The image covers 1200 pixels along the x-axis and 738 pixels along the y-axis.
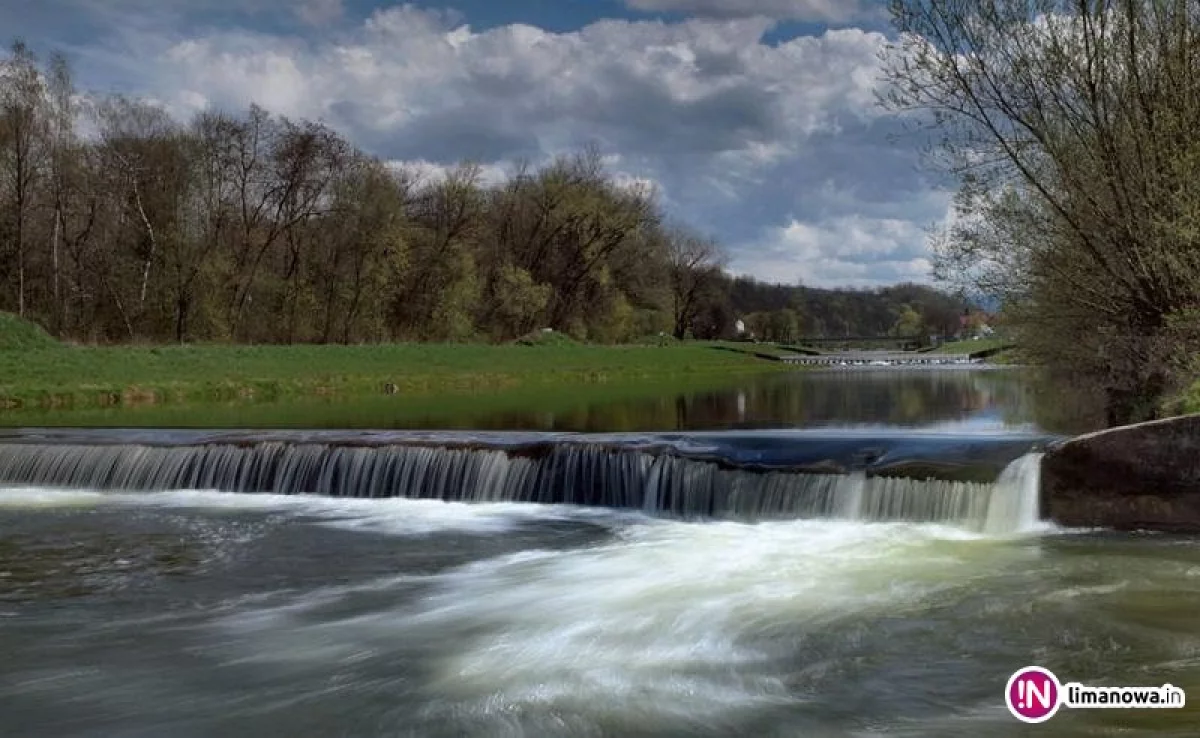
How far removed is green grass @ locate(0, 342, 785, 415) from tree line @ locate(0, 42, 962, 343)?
7.37 m

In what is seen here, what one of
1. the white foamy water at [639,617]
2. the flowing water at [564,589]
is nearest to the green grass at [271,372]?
the flowing water at [564,589]

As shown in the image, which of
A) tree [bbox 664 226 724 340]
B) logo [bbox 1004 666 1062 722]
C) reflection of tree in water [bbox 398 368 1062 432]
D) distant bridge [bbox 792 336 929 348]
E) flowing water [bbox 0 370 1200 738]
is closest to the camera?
logo [bbox 1004 666 1062 722]

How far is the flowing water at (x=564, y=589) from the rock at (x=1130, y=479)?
38cm

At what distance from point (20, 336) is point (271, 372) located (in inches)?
328

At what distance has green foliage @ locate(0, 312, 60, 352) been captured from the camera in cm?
3469

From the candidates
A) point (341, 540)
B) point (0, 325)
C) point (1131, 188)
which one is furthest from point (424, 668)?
point (0, 325)

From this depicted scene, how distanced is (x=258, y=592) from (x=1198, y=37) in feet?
49.4

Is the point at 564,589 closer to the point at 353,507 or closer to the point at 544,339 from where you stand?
the point at 353,507

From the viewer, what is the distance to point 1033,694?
7188mm

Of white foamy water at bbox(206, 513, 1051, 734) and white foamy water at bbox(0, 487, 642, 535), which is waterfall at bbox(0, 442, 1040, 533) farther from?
white foamy water at bbox(206, 513, 1051, 734)

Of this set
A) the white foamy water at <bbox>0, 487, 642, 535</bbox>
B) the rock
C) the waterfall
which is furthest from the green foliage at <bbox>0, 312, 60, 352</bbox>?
the rock

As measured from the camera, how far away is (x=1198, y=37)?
1535 cm

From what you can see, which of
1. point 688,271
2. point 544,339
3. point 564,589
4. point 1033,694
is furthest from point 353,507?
point 688,271

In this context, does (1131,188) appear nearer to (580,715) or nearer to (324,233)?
(580,715)
